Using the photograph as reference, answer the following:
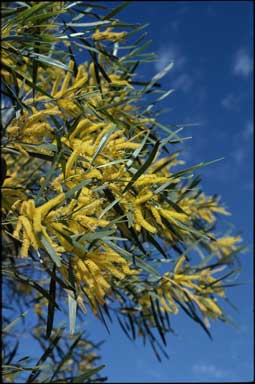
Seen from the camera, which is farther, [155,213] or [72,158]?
[155,213]

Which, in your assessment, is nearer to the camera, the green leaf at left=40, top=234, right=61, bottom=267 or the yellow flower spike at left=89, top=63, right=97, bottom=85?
the green leaf at left=40, top=234, right=61, bottom=267

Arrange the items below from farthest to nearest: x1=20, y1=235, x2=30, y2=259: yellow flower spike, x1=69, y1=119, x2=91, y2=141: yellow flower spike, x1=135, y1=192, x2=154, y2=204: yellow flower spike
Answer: x1=69, y1=119, x2=91, y2=141: yellow flower spike, x1=135, y1=192, x2=154, y2=204: yellow flower spike, x1=20, y1=235, x2=30, y2=259: yellow flower spike

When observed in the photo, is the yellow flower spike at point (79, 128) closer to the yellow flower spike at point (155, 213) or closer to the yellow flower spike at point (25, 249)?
the yellow flower spike at point (155, 213)

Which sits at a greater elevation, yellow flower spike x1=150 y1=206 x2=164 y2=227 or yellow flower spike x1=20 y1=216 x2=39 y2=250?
yellow flower spike x1=150 y1=206 x2=164 y2=227

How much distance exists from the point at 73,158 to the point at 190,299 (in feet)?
2.68

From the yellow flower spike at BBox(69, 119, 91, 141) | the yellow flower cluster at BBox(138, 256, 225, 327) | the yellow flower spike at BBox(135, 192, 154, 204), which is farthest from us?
the yellow flower cluster at BBox(138, 256, 225, 327)

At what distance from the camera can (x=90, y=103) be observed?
158 cm

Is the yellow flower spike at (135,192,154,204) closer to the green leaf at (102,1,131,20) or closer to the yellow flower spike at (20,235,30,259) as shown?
the yellow flower spike at (20,235,30,259)

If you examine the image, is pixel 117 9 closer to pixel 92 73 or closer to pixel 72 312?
pixel 92 73

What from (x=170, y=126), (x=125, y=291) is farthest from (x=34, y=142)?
(x=125, y=291)

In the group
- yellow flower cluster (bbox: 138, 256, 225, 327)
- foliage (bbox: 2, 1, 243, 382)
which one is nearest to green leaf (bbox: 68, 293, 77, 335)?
foliage (bbox: 2, 1, 243, 382)

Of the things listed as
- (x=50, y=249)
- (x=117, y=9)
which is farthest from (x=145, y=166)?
(x=117, y=9)

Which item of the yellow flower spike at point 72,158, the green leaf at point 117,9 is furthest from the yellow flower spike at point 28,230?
the green leaf at point 117,9

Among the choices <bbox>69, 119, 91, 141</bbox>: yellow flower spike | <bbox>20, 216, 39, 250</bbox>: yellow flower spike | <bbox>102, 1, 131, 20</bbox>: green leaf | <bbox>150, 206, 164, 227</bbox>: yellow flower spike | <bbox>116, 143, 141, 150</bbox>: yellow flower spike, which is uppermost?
<bbox>102, 1, 131, 20</bbox>: green leaf
